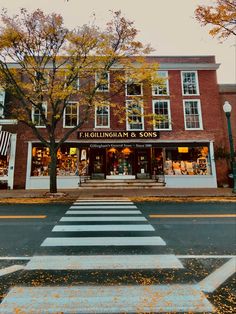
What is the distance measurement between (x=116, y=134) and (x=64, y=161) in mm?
5300

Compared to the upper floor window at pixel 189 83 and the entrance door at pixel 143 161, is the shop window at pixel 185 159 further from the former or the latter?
the upper floor window at pixel 189 83

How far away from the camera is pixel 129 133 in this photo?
1928 cm

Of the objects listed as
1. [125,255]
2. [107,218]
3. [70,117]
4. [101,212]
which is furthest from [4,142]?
[125,255]

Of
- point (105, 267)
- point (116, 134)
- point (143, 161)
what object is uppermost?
point (116, 134)

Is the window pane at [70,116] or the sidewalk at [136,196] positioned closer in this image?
the sidewalk at [136,196]

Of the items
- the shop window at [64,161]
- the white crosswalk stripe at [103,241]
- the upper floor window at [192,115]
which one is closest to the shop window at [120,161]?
Result: the shop window at [64,161]

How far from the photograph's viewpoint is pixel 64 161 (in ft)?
64.7

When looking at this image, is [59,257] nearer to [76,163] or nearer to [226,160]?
[76,163]

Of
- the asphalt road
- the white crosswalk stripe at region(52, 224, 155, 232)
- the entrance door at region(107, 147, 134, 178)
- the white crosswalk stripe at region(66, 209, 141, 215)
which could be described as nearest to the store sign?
the entrance door at region(107, 147, 134, 178)

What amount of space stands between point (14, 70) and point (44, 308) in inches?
609

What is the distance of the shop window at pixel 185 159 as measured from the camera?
1980cm

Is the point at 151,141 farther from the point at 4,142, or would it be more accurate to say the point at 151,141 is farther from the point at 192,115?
the point at 4,142

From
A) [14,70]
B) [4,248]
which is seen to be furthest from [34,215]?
[14,70]

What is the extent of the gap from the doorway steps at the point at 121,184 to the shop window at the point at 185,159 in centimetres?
204
